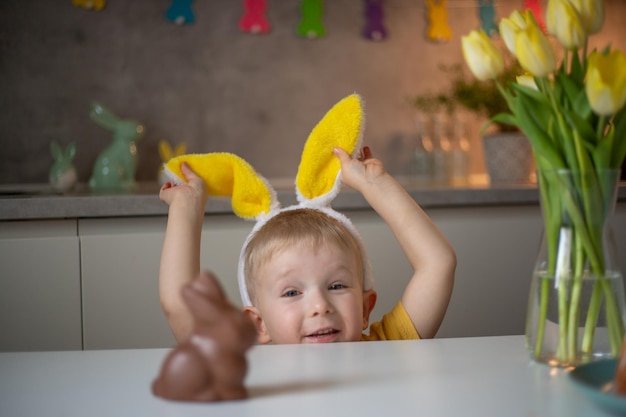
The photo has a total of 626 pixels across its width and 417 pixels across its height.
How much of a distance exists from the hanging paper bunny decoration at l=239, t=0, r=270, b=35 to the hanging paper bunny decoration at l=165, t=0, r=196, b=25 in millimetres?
182

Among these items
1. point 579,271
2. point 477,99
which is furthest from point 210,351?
point 477,99

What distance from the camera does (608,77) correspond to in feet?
2.29

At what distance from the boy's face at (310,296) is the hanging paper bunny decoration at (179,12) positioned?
1.64 metres

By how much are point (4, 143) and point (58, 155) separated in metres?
0.31

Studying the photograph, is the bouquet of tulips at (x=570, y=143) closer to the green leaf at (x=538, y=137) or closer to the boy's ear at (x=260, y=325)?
the green leaf at (x=538, y=137)

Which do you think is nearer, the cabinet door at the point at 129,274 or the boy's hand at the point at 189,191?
the boy's hand at the point at 189,191

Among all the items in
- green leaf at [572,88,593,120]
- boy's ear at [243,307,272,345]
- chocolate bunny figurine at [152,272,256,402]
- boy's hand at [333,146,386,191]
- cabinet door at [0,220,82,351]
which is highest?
green leaf at [572,88,593,120]

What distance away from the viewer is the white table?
63 cm

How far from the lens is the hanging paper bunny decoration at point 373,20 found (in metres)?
2.82

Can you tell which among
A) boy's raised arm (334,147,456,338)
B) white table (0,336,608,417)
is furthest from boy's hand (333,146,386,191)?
white table (0,336,608,417)

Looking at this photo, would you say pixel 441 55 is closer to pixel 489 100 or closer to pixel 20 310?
pixel 489 100

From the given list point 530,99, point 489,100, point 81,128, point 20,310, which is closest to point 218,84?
point 81,128

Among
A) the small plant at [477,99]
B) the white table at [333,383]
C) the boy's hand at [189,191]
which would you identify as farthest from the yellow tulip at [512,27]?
the small plant at [477,99]

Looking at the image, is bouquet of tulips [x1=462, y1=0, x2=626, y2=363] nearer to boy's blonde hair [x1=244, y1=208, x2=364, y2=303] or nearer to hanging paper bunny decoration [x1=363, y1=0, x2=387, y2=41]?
boy's blonde hair [x1=244, y1=208, x2=364, y2=303]
